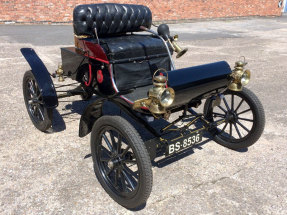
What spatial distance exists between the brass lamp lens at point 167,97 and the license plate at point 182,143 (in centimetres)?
53

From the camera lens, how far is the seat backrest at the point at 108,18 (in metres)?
3.73

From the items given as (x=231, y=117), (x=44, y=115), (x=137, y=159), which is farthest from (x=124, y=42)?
(x=137, y=159)

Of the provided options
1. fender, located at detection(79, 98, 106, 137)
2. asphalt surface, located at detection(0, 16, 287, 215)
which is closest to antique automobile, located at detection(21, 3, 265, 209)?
fender, located at detection(79, 98, 106, 137)

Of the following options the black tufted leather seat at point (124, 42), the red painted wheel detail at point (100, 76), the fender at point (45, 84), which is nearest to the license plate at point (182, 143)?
the black tufted leather seat at point (124, 42)

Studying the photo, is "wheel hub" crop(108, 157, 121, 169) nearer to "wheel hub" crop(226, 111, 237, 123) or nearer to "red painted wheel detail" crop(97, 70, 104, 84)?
"red painted wheel detail" crop(97, 70, 104, 84)

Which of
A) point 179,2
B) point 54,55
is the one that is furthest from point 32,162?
point 179,2

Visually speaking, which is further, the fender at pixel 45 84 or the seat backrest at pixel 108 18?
the seat backrest at pixel 108 18

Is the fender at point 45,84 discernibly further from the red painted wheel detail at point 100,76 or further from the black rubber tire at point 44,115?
the red painted wheel detail at point 100,76

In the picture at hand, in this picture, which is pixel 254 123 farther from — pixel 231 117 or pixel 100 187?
pixel 100 187

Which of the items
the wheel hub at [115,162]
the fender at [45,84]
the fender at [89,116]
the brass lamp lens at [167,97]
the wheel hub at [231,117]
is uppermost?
the brass lamp lens at [167,97]

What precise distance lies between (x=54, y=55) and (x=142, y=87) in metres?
5.73

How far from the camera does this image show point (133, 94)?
3199 mm

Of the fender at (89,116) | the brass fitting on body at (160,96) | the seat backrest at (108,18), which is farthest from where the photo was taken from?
the seat backrest at (108,18)

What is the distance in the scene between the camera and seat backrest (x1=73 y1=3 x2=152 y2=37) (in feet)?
12.2
